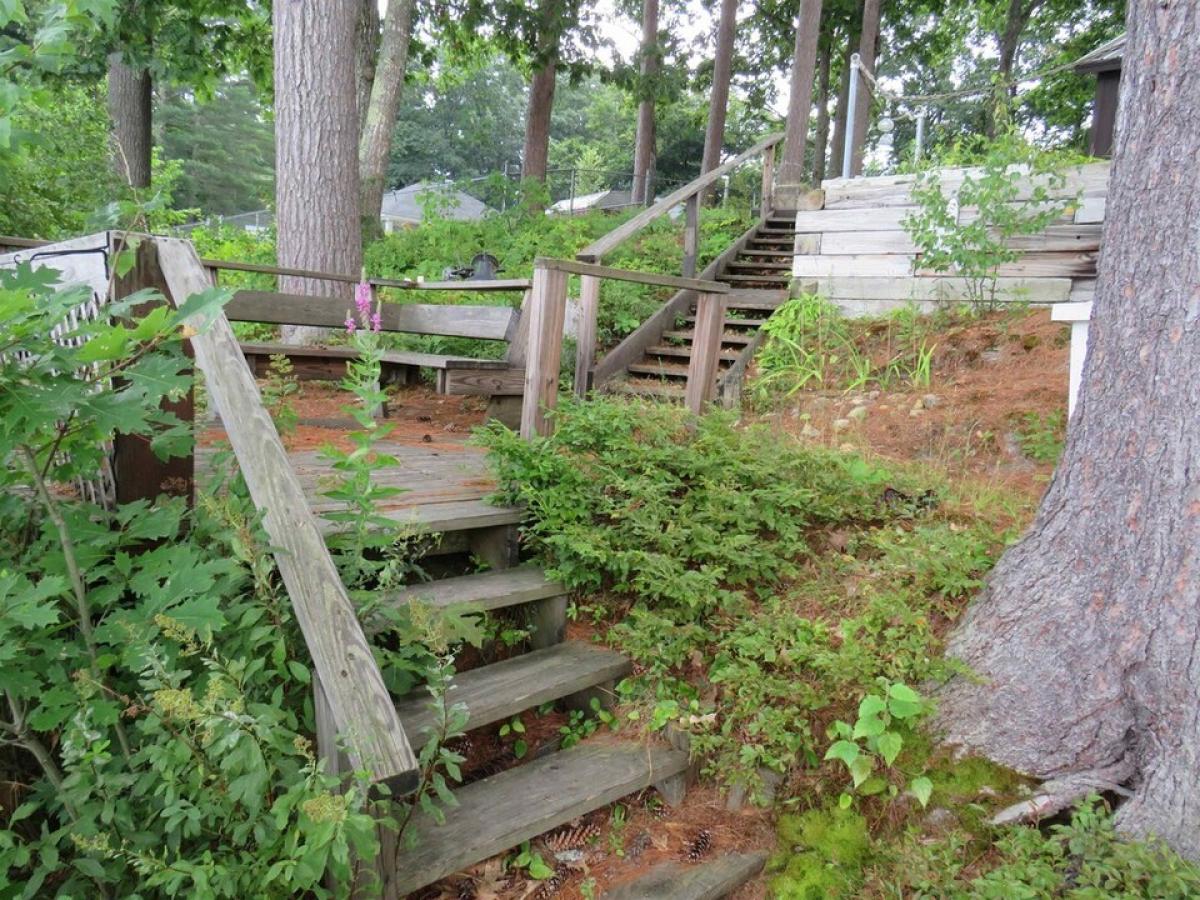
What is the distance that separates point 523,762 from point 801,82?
31.1ft

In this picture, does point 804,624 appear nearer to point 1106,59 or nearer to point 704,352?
point 704,352

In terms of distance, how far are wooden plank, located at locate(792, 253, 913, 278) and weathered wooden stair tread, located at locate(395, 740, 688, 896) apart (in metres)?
5.42

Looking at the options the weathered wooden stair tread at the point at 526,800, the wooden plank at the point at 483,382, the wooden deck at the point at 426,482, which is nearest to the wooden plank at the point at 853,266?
the wooden plank at the point at 483,382

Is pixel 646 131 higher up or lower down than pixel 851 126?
higher up

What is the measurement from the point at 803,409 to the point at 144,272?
14.3 feet

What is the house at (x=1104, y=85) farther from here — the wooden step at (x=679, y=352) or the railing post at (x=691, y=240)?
the wooden step at (x=679, y=352)

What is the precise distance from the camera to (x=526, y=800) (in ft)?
7.79

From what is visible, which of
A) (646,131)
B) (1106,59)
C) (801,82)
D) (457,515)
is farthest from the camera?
(646,131)

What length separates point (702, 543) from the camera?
321 centimetres

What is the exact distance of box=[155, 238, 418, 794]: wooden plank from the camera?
1.68m

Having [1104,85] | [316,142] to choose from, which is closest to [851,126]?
[1104,85]

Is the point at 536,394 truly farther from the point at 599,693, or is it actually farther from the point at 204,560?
the point at 204,560

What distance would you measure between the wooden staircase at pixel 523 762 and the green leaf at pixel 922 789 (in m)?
0.74

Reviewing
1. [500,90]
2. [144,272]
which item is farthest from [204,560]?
[500,90]
